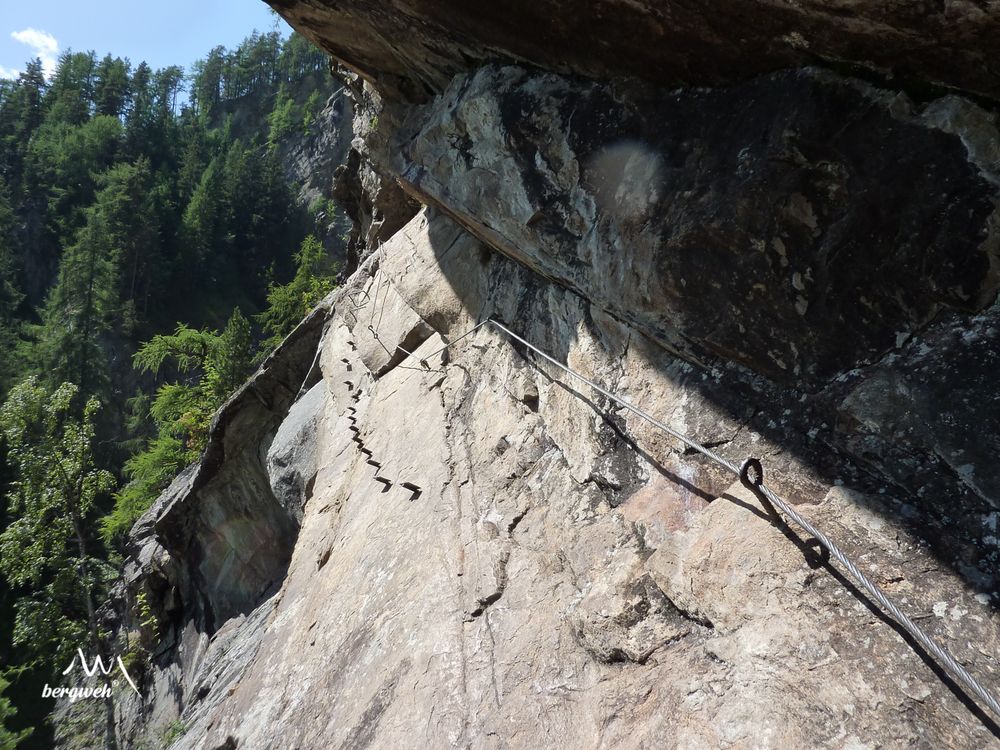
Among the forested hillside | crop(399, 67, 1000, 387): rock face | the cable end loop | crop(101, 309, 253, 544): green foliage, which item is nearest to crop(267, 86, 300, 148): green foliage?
the forested hillside

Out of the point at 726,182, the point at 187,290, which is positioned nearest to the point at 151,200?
the point at 187,290

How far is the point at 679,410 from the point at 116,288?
39953mm

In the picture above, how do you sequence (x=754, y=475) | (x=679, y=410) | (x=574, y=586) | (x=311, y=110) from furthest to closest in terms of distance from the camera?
(x=311, y=110) < (x=679, y=410) < (x=574, y=586) < (x=754, y=475)

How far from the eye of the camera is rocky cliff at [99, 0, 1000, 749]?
2875 millimetres

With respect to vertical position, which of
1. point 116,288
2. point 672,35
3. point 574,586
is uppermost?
point 116,288

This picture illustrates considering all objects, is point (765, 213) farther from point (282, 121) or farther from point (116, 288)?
point (282, 121)

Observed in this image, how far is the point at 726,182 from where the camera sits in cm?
404

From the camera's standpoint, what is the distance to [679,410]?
4.14 metres

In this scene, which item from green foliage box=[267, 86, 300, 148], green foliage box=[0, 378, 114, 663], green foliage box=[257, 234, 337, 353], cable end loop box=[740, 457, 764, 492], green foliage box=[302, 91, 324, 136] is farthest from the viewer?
green foliage box=[267, 86, 300, 148]

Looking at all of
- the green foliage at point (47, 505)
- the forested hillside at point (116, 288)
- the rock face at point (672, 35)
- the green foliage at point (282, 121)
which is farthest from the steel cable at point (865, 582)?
the green foliage at point (282, 121)

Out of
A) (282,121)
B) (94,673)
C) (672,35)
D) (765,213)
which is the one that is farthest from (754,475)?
(282,121)

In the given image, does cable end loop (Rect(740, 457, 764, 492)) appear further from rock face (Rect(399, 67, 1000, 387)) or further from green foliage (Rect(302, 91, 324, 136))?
green foliage (Rect(302, 91, 324, 136))

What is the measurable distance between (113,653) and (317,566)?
10.5m

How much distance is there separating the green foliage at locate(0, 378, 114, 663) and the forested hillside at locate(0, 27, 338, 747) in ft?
0.12
